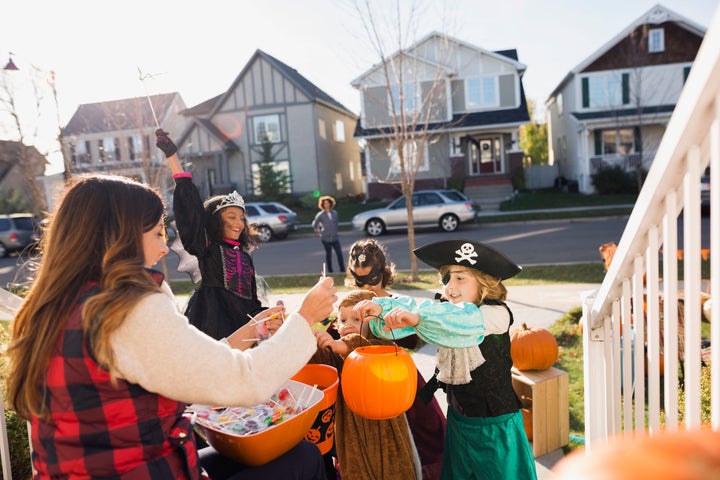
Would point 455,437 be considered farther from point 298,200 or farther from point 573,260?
point 298,200

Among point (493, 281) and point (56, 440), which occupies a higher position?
point (493, 281)

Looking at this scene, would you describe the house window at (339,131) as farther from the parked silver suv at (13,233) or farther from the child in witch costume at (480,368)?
the child in witch costume at (480,368)

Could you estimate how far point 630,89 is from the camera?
89.6ft

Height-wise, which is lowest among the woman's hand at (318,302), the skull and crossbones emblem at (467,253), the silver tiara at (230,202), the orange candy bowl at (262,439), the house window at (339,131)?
the orange candy bowl at (262,439)

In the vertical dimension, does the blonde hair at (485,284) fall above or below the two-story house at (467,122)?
below

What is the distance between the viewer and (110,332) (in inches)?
63.1

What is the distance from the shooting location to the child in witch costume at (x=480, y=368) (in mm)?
2691

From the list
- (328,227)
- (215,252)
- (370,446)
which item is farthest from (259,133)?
(370,446)

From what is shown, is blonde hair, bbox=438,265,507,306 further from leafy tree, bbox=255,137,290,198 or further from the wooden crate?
leafy tree, bbox=255,137,290,198

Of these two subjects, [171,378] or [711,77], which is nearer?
[711,77]

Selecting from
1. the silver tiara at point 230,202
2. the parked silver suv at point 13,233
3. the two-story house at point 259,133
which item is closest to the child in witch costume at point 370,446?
the silver tiara at point 230,202

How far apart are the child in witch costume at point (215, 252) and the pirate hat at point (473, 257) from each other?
164 cm

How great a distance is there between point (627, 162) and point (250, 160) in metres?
20.7

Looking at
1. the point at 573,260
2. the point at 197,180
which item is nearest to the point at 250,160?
the point at 197,180
